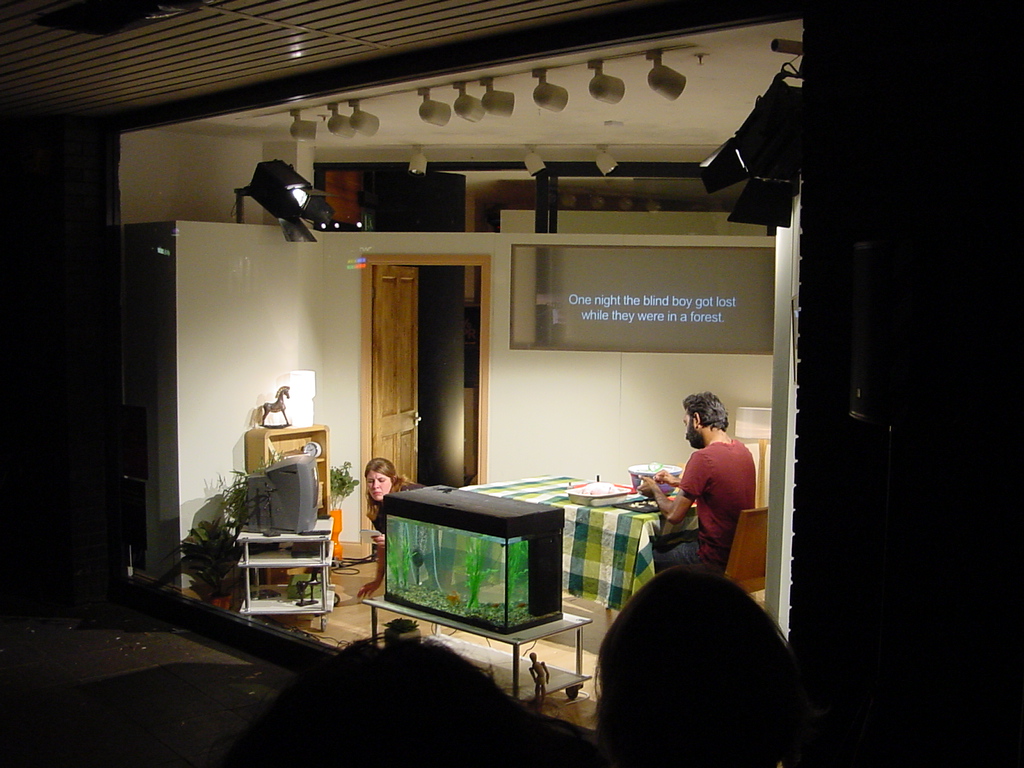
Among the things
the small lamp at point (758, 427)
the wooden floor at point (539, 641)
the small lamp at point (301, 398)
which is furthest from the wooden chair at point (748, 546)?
the small lamp at point (301, 398)

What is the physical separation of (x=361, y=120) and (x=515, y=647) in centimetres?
295

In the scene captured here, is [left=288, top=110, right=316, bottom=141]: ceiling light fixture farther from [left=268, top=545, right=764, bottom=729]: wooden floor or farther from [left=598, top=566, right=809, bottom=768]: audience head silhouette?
[left=598, top=566, right=809, bottom=768]: audience head silhouette

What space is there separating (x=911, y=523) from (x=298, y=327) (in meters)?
4.71

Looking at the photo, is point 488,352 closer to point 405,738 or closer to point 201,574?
point 201,574

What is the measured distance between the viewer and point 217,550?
→ 222 inches

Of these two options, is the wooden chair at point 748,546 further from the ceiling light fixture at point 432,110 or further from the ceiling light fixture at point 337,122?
the ceiling light fixture at point 337,122

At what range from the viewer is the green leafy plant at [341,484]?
6.93 metres

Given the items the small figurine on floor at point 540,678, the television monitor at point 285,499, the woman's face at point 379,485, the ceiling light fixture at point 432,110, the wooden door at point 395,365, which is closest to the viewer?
the small figurine on floor at point 540,678

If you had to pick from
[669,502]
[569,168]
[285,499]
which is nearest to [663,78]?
[669,502]

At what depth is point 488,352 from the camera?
277 inches

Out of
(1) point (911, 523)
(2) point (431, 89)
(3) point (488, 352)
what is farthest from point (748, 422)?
(1) point (911, 523)

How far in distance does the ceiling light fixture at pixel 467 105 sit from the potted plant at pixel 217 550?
2.35 metres

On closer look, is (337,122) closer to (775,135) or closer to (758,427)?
(775,135)

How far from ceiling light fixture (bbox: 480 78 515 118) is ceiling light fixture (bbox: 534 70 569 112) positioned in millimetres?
204
